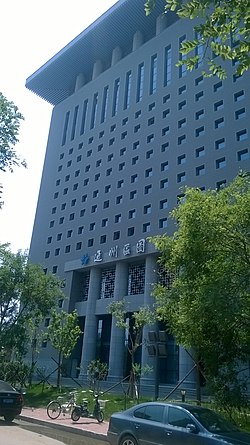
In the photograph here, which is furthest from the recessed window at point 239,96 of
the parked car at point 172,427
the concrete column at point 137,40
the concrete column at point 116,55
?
the parked car at point 172,427

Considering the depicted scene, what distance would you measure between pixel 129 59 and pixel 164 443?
48.0 metres

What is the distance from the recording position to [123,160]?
4300cm

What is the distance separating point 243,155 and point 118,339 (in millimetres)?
19640

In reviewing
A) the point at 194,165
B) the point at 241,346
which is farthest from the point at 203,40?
the point at 194,165

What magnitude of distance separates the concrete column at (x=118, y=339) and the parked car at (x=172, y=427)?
28.4 meters

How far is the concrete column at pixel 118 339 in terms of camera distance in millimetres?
35750

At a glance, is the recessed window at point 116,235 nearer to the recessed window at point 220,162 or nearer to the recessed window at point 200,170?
the recessed window at point 200,170

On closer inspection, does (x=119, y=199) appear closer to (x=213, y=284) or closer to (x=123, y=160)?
(x=123, y=160)

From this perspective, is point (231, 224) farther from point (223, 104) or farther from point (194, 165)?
point (223, 104)

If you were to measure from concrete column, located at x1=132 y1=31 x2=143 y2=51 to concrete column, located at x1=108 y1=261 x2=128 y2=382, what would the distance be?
28084mm

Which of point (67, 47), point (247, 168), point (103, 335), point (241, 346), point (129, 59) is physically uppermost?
point (67, 47)

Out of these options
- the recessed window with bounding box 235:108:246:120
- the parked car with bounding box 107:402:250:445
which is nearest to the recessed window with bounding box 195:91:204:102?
the recessed window with bounding box 235:108:246:120

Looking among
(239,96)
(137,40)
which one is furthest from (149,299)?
(137,40)

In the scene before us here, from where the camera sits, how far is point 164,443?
730 cm
